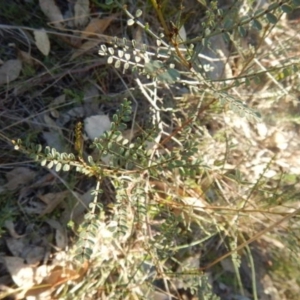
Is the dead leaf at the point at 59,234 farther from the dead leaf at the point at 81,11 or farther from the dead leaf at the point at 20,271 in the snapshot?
the dead leaf at the point at 81,11

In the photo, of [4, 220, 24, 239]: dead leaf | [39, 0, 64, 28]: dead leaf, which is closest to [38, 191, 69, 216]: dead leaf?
[4, 220, 24, 239]: dead leaf

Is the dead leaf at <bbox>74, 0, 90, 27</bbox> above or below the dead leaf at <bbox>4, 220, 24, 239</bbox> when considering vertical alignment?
above

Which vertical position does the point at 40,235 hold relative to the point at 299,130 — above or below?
below

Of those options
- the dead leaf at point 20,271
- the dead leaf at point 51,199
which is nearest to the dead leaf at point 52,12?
the dead leaf at point 51,199

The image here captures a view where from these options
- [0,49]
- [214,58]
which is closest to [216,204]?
[214,58]

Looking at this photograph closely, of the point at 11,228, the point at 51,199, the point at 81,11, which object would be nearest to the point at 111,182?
the point at 51,199

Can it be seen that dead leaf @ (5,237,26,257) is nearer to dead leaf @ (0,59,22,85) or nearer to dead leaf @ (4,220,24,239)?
dead leaf @ (4,220,24,239)

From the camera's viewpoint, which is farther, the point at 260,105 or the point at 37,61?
the point at 260,105

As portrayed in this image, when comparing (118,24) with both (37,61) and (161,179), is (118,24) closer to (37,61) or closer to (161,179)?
(37,61)
